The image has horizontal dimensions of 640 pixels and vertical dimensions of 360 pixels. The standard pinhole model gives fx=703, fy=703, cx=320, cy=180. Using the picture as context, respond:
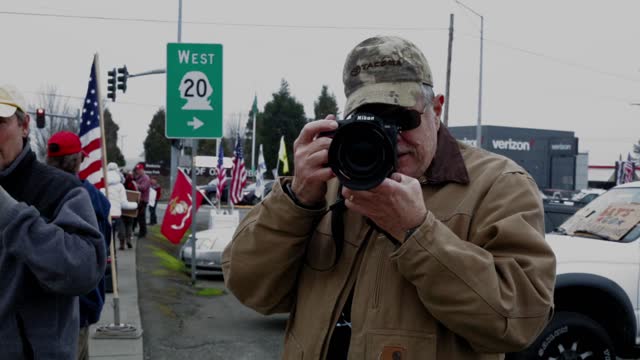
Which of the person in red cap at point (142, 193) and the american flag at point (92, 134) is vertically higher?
the american flag at point (92, 134)

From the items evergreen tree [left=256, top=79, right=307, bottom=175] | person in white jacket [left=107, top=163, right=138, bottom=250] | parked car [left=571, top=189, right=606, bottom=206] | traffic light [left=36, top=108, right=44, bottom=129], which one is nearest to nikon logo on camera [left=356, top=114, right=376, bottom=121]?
parked car [left=571, top=189, right=606, bottom=206]

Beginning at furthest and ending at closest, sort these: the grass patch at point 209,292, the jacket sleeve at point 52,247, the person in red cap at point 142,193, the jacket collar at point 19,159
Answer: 1. the person in red cap at point 142,193
2. the grass patch at point 209,292
3. the jacket collar at point 19,159
4. the jacket sleeve at point 52,247

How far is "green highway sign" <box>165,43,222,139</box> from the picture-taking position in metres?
9.71

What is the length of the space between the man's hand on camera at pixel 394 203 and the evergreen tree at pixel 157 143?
6699cm

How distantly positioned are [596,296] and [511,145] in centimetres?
4644

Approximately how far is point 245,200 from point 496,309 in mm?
34963

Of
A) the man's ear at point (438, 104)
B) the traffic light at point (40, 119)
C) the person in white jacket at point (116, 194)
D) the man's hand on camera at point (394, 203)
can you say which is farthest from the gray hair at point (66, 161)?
the traffic light at point (40, 119)

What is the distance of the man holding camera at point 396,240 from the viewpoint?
1.62 metres

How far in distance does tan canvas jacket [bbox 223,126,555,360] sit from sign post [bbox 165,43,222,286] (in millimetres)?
7918

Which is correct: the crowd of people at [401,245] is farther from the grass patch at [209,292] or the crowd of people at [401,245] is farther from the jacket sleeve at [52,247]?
the grass patch at [209,292]

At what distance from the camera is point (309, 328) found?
1.89 meters

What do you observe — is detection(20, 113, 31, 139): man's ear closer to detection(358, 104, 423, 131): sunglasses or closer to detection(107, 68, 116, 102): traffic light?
detection(358, 104, 423, 131): sunglasses

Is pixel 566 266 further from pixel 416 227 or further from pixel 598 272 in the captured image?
pixel 416 227

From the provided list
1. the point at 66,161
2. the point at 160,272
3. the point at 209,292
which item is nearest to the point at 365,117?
the point at 66,161
